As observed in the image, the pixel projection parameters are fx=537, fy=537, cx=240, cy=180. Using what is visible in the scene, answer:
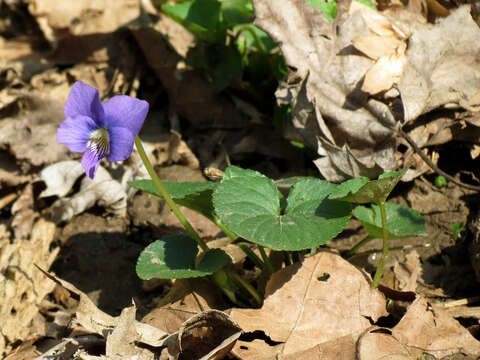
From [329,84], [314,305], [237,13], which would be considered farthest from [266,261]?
[237,13]

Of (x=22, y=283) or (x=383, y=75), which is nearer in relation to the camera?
(x=22, y=283)

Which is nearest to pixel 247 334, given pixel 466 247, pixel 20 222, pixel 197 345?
pixel 197 345

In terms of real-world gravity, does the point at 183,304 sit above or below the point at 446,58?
below

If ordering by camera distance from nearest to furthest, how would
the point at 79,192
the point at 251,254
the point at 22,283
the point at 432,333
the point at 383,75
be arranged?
1. the point at 432,333
2. the point at 251,254
3. the point at 22,283
4. the point at 383,75
5. the point at 79,192

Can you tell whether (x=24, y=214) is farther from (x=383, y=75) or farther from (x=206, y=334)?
(x=383, y=75)

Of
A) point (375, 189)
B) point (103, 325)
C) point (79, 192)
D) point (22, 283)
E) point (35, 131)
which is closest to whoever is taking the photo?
point (375, 189)

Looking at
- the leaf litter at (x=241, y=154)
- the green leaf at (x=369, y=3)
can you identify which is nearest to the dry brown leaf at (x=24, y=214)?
the leaf litter at (x=241, y=154)

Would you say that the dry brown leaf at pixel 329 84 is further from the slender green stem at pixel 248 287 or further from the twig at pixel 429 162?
the slender green stem at pixel 248 287
